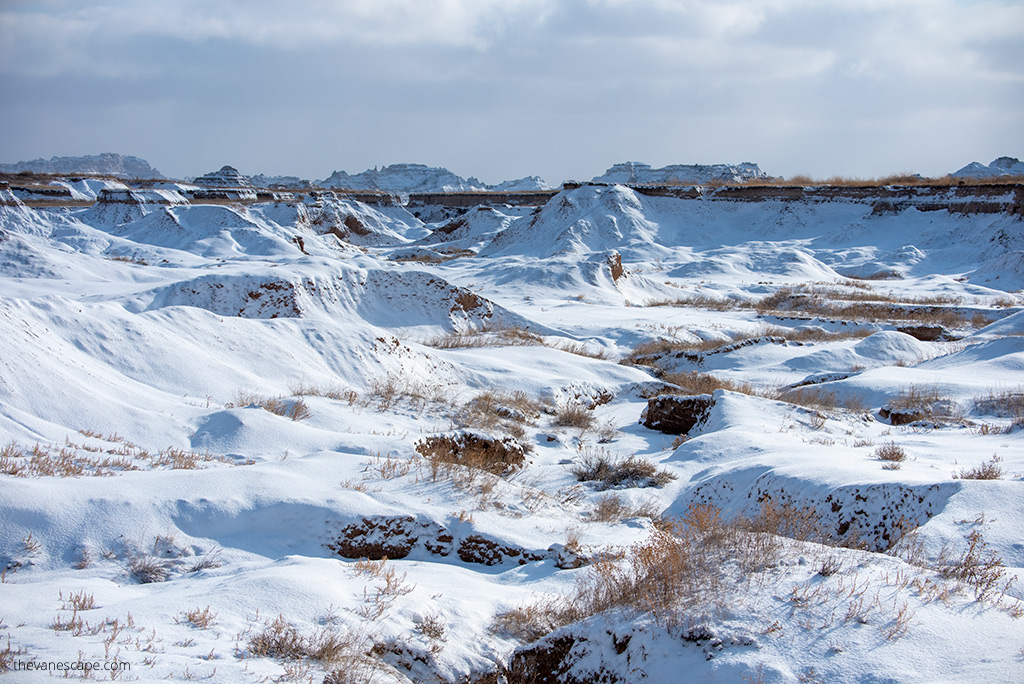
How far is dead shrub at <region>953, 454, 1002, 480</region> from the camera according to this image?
522 centimetres

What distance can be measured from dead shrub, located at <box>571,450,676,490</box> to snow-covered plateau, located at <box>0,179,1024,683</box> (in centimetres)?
6

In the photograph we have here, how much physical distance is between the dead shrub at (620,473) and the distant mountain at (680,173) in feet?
272

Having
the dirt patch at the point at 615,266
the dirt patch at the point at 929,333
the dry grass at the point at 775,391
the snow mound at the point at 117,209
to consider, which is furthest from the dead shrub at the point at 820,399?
the snow mound at the point at 117,209

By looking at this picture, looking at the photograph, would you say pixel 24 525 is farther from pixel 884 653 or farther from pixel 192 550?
pixel 884 653

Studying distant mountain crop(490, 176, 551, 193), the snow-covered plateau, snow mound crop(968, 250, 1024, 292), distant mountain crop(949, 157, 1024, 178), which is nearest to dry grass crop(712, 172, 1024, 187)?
snow mound crop(968, 250, 1024, 292)

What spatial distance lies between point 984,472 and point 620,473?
3060 mm

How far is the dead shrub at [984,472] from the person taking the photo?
17.1ft

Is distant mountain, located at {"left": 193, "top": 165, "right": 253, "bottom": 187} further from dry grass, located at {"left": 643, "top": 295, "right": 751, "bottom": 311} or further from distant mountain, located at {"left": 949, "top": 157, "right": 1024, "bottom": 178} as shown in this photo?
distant mountain, located at {"left": 949, "top": 157, "right": 1024, "bottom": 178}

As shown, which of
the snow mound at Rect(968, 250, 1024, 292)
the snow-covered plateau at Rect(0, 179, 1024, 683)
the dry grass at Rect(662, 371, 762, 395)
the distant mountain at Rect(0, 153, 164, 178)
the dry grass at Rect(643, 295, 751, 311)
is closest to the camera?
the snow-covered plateau at Rect(0, 179, 1024, 683)

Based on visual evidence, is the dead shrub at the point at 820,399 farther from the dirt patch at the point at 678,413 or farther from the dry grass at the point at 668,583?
the dry grass at the point at 668,583

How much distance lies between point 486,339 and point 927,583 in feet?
37.4

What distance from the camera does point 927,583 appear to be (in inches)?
117

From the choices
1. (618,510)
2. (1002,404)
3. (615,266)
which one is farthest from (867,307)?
(618,510)

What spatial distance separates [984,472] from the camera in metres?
5.26
